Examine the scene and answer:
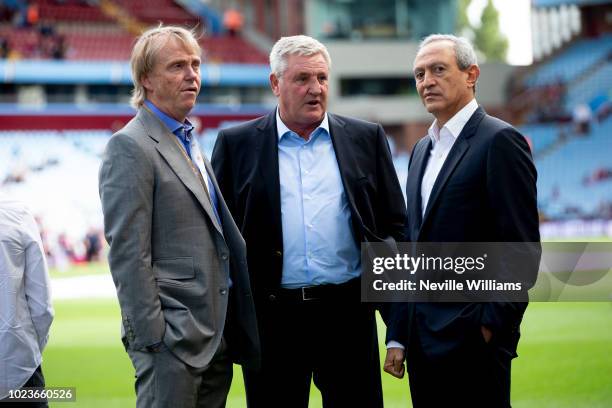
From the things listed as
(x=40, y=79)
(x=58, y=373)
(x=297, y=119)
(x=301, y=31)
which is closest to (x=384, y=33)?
(x=301, y=31)

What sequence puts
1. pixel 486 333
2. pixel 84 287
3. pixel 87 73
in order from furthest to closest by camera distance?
pixel 87 73, pixel 84 287, pixel 486 333

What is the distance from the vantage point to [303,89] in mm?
4105

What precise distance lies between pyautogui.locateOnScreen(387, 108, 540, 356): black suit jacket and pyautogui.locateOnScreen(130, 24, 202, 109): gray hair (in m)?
1.19

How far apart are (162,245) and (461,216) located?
3.99 feet

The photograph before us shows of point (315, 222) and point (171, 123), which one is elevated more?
point (171, 123)

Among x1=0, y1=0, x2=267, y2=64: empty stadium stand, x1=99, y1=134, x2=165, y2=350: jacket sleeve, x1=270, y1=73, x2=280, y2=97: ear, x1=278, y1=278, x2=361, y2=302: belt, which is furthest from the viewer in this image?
x1=0, y1=0, x2=267, y2=64: empty stadium stand

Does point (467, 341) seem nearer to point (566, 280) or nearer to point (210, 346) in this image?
point (210, 346)

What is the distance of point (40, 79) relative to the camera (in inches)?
1180

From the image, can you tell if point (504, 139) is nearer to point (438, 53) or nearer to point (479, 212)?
point (479, 212)

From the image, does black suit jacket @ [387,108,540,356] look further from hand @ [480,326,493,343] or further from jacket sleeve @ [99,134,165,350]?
jacket sleeve @ [99,134,165,350]

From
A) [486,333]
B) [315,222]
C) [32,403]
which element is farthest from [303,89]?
[32,403]

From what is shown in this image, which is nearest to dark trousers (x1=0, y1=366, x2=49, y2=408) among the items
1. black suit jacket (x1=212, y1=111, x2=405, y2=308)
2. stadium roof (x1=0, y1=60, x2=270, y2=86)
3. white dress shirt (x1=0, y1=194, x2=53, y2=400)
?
white dress shirt (x1=0, y1=194, x2=53, y2=400)

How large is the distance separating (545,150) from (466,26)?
37.0m

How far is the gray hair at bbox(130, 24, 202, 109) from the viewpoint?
11.9ft
